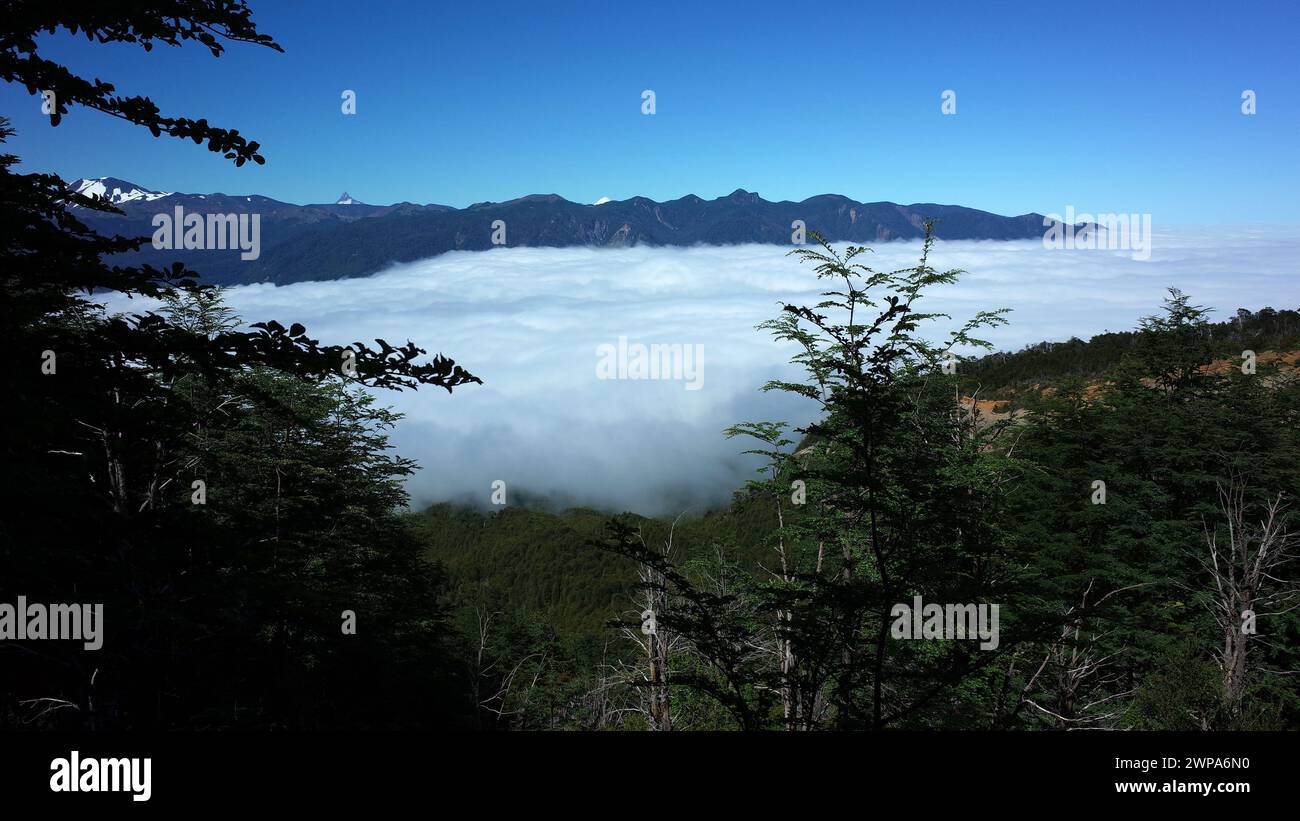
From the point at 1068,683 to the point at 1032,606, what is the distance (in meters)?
4.05

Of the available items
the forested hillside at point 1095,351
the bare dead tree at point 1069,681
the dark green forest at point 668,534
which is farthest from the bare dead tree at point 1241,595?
the forested hillside at point 1095,351

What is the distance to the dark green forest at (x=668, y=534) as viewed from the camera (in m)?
4.70

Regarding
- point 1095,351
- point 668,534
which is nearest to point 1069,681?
point 668,534

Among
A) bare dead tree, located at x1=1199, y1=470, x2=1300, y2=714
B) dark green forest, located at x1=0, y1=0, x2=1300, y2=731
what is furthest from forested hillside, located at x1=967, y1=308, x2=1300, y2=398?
bare dead tree, located at x1=1199, y1=470, x2=1300, y2=714

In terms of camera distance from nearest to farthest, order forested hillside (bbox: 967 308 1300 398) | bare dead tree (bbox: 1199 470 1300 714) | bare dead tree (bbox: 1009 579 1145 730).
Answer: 1. bare dead tree (bbox: 1009 579 1145 730)
2. bare dead tree (bbox: 1199 470 1300 714)
3. forested hillside (bbox: 967 308 1300 398)

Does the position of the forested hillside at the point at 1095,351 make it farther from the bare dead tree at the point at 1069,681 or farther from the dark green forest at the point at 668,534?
the bare dead tree at the point at 1069,681

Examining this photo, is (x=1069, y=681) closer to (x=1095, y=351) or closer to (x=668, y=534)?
(x=668, y=534)

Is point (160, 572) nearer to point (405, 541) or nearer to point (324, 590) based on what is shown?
point (324, 590)

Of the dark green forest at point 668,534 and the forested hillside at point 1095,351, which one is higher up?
the forested hillside at point 1095,351

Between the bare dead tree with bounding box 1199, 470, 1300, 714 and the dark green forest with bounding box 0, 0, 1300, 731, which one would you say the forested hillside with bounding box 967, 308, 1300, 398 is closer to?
the dark green forest with bounding box 0, 0, 1300, 731

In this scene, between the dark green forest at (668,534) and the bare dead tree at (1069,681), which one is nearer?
the dark green forest at (668,534)

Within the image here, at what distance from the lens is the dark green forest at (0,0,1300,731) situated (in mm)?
4699
